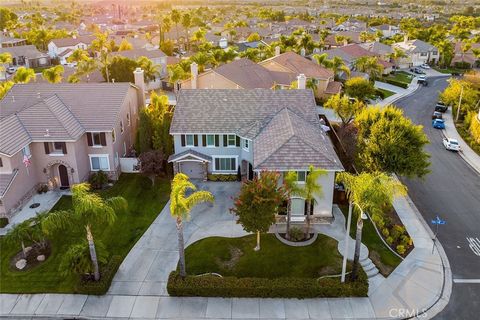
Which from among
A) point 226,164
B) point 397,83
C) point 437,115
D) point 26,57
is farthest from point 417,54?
point 26,57

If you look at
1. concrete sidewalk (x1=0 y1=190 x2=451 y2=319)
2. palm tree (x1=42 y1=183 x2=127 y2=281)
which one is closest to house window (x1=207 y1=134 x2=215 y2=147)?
concrete sidewalk (x1=0 y1=190 x2=451 y2=319)

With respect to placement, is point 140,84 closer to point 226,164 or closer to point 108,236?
point 226,164

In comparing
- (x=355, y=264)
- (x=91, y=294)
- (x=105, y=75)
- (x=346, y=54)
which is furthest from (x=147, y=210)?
(x=346, y=54)

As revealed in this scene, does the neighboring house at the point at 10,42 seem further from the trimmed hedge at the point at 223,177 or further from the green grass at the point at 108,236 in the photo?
the trimmed hedge at the point at 223,177

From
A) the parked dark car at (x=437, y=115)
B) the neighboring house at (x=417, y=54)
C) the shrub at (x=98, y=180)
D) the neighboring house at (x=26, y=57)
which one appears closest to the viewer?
the shrub at (x=98, y=180)

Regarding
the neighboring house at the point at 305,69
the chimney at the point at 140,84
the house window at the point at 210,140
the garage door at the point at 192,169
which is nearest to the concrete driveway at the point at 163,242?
the garage door at the point at 192,169

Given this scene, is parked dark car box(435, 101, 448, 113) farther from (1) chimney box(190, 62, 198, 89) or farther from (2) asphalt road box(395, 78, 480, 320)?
(1) chimney box(190, 62, 198, 89)

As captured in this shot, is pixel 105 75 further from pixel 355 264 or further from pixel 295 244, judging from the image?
pixel 355 264
